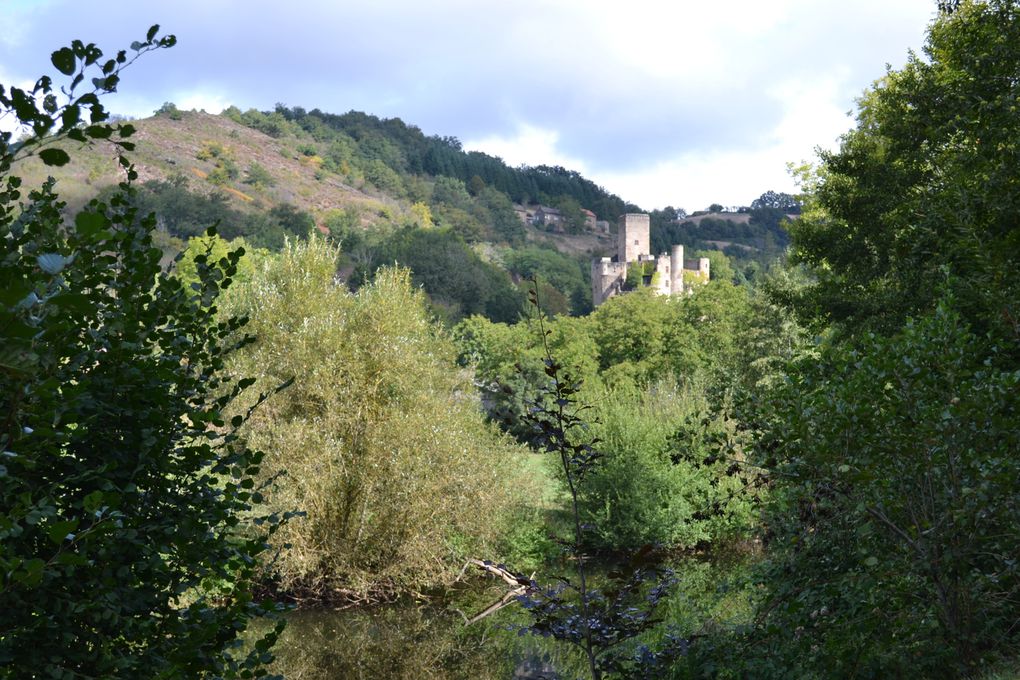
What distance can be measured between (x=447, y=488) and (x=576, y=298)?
3257 inches

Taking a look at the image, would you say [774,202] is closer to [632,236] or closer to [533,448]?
[632,236]

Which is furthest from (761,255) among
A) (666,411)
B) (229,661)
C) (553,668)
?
(229,661)

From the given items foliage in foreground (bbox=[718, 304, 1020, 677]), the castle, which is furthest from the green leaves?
the castle

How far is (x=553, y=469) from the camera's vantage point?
65.4 ft

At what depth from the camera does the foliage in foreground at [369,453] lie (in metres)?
16.9

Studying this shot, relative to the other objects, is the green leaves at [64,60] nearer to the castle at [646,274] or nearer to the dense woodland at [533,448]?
the dense woodland at [533,448]

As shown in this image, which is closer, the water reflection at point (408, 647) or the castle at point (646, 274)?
the water reflection at point (408, 647)

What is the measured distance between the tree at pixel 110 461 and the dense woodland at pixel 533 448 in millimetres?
14

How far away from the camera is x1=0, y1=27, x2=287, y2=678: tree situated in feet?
7.60

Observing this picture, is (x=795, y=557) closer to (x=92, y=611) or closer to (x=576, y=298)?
(x=92, y=611)

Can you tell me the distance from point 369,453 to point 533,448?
957 cm

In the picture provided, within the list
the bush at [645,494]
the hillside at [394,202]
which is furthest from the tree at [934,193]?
the hillside at [394,202]

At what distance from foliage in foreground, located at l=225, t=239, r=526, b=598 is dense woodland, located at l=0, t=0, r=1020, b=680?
0.07 meters

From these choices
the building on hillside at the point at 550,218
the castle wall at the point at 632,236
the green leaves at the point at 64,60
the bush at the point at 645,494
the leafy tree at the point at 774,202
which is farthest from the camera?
the leafy tree at the point at 774,202
